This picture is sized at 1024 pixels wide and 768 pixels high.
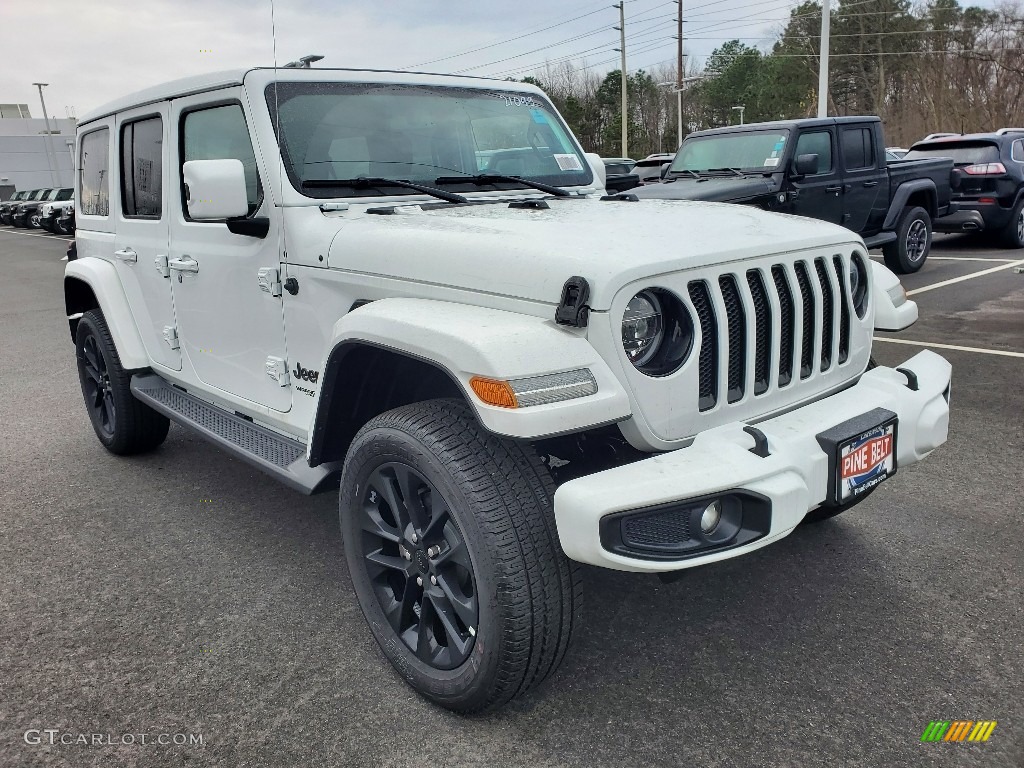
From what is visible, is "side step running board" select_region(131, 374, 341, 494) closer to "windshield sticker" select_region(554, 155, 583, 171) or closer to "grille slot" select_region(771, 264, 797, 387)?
"grille slot" select_region(771, 264, 797, 387)

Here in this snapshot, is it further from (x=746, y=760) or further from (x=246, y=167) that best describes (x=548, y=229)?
(x=746, y=760)

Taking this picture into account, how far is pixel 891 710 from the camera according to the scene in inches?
96.6

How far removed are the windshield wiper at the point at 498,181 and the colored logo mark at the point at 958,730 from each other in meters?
2.40

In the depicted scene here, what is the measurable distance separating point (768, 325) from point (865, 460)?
0.48 metres

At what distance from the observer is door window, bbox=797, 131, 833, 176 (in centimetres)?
977

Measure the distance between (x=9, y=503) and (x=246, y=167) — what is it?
7.91 feet

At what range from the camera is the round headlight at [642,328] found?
2.31m

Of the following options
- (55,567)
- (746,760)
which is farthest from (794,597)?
(55,567)

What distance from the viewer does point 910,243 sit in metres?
10.9

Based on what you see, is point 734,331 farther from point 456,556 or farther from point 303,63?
point 303,63

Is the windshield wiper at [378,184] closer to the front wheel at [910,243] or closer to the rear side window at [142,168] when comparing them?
the rear side window at [142,168]

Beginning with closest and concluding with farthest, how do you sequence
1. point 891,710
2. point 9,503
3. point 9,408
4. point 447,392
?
point 891,710, point 447,392, point 9,503, point 9,408

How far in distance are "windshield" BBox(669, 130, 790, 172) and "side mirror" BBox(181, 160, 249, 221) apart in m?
7.93

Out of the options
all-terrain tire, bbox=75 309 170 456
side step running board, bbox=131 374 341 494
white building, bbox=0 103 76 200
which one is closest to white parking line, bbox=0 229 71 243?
all-terrain tire, bbox=75 309 170 456
